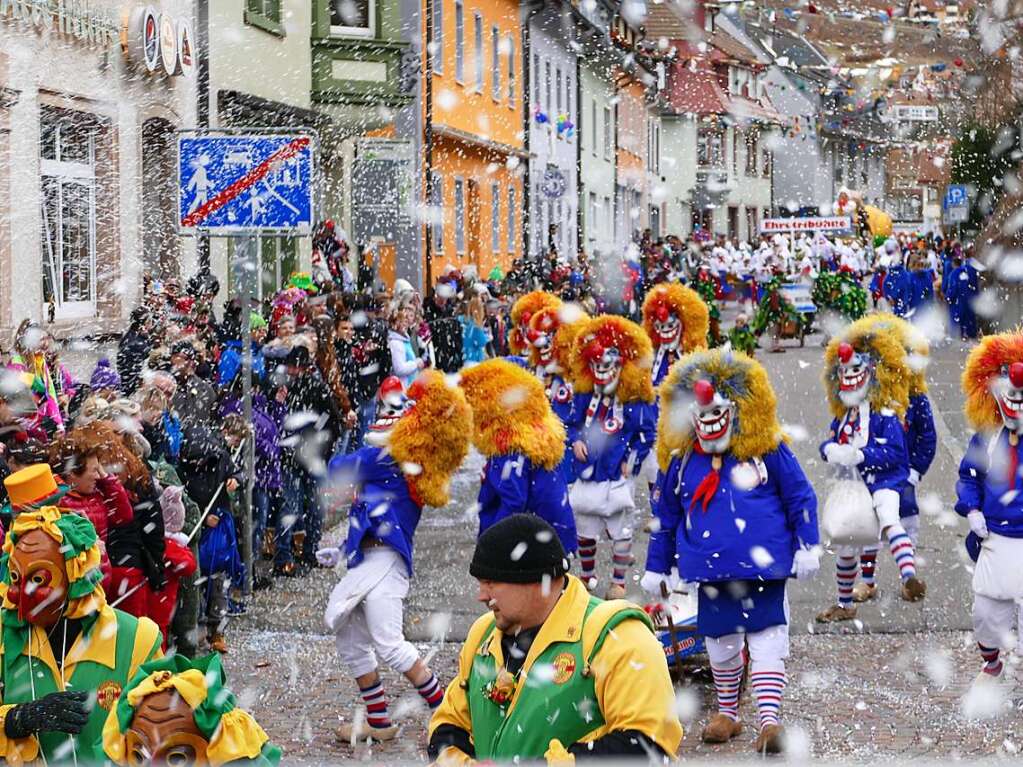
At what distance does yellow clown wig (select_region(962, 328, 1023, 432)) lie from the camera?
28.5 ft

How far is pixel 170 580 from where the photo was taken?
8.09 meters

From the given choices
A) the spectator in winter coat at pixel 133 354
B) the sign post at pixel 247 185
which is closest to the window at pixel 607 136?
the spectator in winter coat at pixel 133 354

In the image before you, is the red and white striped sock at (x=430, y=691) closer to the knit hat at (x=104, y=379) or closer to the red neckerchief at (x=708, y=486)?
the red neckerchief at (x=708, y=486)

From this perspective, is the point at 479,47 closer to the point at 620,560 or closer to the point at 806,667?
the point at 620,560

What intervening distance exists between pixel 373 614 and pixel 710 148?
227 feet

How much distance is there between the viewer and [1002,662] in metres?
8.63

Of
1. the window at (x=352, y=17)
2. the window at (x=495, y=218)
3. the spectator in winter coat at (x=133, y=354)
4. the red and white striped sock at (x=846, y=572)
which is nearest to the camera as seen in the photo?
the red and white striped sock at (x=846, y=572)

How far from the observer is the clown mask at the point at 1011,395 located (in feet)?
27.8

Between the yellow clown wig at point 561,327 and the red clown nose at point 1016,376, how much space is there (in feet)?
12.7

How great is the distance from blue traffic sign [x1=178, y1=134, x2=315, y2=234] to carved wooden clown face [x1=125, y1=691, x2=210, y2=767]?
743cm

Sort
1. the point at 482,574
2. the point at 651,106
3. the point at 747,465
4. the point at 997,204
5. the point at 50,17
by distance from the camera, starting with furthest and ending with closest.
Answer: the point at 651,106 → the point at 997,204 → the point at 50,17 → the point at 747,465 → the point at 482,574

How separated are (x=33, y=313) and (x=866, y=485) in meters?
7.69

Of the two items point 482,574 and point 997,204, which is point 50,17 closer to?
point 482,574

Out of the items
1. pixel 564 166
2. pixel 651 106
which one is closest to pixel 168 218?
pixel 564 166
